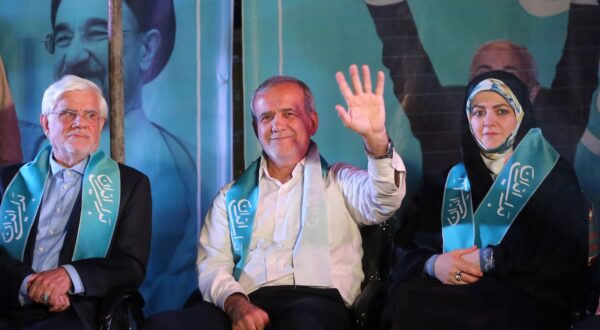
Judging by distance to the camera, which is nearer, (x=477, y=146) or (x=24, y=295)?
(x=24, y=295)

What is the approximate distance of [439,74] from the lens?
425 centimetres

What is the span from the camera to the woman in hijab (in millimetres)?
3375

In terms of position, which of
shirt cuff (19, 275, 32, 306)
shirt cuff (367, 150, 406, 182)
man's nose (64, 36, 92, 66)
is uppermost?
man's nose (64, 36, 92, 66)

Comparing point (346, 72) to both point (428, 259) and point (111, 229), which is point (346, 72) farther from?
point (111, 229)

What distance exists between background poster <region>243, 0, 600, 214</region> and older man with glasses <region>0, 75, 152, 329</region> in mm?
845

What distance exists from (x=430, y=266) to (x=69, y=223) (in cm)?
172

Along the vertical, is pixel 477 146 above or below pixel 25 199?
above

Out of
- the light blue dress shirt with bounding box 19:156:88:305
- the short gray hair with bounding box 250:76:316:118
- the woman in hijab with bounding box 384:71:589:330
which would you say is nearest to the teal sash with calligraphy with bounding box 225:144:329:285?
the short gray hair with bounding box 250:76:316:118

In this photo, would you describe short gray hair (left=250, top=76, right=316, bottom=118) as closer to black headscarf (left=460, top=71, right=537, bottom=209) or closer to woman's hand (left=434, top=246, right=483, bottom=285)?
black headscarf (left=460, top=71, right=537, bottom=209)

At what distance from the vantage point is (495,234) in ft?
12.0

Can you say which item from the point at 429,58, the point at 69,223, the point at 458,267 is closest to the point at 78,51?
the point at 69,223

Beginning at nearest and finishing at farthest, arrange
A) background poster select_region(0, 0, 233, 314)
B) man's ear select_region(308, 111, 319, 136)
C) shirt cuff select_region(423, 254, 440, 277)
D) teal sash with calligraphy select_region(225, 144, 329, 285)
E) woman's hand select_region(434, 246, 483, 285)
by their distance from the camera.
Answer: woman's hand select_region(434, 246, 483, 285) → shirt cuff select_region(423, 254, 440, 277) → teal sash with calligraphy select_region(225, 144, 329, 285) → man's ear select_region(308, 111, 319, 136) → background poster select_region(0, 0, 233, 314)

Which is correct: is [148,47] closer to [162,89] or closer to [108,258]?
[162,89]

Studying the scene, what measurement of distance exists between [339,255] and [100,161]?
1.28m
